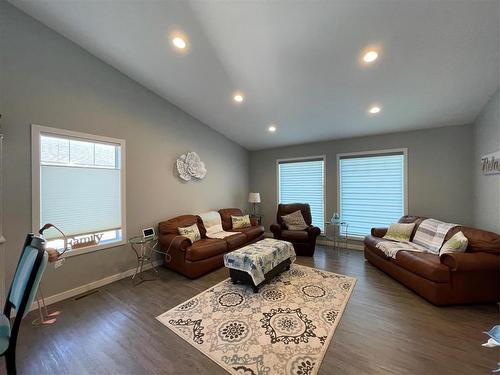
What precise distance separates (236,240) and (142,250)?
1681mm

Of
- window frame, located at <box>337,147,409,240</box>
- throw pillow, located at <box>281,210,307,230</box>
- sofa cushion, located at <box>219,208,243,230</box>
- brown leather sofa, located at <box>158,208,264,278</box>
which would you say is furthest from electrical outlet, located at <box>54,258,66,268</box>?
window frame, located at <box>337,147,409,240</box>

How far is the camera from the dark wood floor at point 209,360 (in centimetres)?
160

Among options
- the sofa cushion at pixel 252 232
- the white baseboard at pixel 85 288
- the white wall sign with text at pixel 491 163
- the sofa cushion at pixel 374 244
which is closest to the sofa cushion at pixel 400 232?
the sofa cushion at pixel 374 244

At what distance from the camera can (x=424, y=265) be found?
2.50 m

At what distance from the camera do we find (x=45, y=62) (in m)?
2.54

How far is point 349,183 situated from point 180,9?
14.6ft

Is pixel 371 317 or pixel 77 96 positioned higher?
pixel 77 96

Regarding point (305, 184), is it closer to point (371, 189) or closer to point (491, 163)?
point (371, 189)

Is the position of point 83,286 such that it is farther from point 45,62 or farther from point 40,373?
point 45,62

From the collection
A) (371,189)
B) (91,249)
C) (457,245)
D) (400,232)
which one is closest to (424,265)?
(457,245)

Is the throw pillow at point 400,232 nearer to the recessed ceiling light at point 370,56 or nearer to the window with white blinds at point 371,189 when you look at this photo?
the window with white blinds at point 371,189

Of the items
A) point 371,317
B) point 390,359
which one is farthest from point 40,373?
point 371,317

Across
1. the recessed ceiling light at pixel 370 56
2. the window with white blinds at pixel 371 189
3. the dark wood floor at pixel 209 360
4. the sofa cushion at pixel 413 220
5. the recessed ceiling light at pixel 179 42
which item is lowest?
the dark wood floor at pixel 209 360

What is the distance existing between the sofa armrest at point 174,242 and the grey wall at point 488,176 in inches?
179
